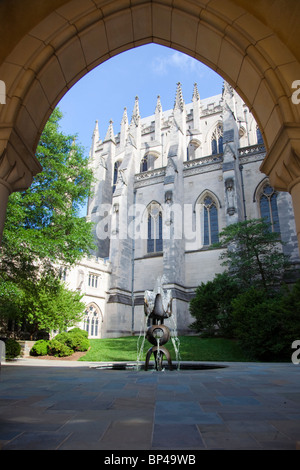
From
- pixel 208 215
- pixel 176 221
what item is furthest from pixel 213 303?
pixel 208 215

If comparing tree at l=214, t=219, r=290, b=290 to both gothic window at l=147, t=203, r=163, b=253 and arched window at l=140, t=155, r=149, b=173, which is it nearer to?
gothic window at l=147, t=203, r=163, b=253

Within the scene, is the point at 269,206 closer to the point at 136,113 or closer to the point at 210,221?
the point at 210,221

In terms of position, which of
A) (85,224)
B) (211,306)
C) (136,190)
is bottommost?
(211,306)

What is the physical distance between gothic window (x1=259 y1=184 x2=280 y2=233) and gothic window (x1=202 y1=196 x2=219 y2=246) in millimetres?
3649

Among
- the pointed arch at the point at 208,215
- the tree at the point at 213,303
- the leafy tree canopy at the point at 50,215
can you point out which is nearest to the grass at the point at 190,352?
the tree at the point at 213,303

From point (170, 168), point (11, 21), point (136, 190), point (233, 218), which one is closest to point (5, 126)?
point (11, 21)

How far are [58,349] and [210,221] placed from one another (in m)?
15.5

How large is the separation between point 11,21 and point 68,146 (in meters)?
13.8

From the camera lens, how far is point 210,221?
25641 mm

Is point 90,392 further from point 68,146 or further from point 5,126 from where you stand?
point 68,146

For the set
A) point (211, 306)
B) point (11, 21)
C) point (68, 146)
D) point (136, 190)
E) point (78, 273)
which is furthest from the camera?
point (136, 190)

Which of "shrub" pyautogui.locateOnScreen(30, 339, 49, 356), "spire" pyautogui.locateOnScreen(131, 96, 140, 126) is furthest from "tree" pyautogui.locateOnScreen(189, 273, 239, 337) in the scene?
"spire" pyautogui.locateOnScreen(131, 96, 140, 126)

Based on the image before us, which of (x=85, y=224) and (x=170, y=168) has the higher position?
(x=170, y=168)

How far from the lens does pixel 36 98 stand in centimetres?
376
